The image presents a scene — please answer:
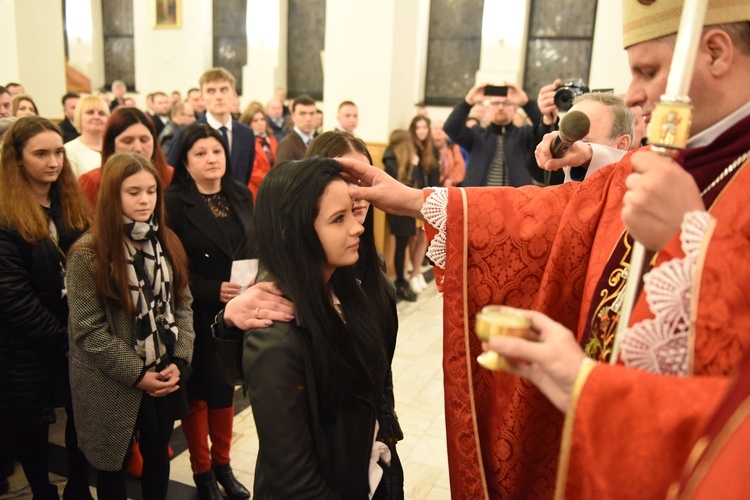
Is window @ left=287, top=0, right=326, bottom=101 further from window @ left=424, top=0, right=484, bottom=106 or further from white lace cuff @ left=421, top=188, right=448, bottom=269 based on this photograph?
white lace cuff @ left=421, top=188, right=448, bottom=269

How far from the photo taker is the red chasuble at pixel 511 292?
5.38 ft

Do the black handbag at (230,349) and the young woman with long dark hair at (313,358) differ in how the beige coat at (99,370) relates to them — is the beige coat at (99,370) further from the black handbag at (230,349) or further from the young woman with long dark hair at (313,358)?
the young woman with long dark hair at (313,358)

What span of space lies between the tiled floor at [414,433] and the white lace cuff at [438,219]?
1.79 metres

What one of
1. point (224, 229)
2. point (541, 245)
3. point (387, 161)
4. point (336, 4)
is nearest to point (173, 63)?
point (336, 4)

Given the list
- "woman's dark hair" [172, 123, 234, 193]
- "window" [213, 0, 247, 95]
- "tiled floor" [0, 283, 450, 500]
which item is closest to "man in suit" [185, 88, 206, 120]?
"window" [213, 0, 247, 95]

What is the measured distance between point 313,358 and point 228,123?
3.89 m

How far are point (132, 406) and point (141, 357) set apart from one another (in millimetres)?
190

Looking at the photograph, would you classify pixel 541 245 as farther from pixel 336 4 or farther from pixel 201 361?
pixel 336 4

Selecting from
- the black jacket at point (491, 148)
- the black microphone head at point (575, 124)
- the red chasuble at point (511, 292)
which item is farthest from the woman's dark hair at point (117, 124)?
the black jacket at point (491, 148)

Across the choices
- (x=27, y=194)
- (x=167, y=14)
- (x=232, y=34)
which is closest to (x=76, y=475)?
(x=27, y=194)

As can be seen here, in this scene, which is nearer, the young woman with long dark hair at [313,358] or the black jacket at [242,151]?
the young woman with long dark hair at [313,358]

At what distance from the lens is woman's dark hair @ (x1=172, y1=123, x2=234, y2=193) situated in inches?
124

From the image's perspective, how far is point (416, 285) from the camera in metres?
6.89

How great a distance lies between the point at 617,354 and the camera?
1.14 m
